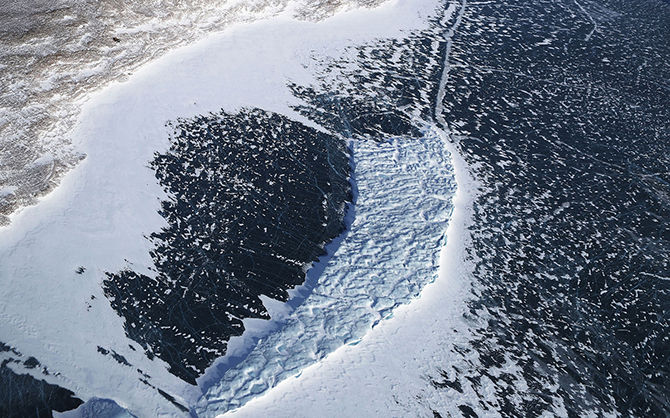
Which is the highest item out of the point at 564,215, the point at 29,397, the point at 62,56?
the point at 62,56

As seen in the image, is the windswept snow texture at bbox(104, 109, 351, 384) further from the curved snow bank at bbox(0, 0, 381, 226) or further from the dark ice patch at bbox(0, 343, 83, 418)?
the curved snow bank at bbox(0, 0, 381, 226)

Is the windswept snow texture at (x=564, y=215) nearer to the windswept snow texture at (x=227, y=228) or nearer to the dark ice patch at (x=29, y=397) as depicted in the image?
the windswept snow texture at (x=227, y=228)

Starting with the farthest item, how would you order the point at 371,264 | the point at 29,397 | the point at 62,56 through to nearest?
1. the point at 62,56
2. the point at 371,264
3. the point at 29,397

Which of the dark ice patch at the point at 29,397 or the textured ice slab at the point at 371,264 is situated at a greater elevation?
the dark ice patch at the point at 29,397

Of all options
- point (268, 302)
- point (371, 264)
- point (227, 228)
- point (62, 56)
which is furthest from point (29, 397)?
point (62, 56)

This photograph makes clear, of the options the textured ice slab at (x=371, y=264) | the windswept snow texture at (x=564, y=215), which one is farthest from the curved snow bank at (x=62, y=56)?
the windswept snow texture at (x=564, y=215)

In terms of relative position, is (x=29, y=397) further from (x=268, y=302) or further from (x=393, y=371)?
(x=393, y=371)
